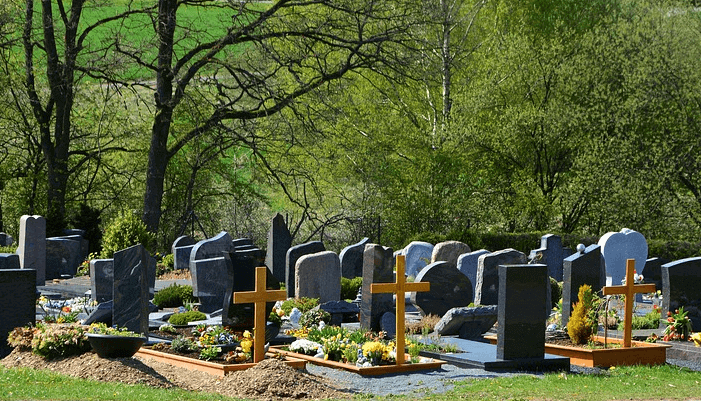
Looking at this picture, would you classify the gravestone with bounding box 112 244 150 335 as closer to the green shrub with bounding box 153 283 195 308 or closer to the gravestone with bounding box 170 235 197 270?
the green shrub with bounding box 153 283 195 308

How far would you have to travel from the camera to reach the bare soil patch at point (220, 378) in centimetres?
1071

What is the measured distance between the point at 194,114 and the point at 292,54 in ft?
15.3

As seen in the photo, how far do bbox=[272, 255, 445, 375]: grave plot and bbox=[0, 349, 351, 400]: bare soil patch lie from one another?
3.93 ft

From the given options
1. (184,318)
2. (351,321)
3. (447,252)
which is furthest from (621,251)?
(184,318)

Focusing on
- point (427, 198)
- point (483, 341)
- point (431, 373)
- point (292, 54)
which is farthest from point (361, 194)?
point (431, 373)

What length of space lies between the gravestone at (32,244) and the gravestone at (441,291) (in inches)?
392

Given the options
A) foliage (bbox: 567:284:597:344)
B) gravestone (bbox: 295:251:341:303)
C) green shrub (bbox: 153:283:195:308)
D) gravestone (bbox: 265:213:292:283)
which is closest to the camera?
foliage (bbox: 567:284:597:344)

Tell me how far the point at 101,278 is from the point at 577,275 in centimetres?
838

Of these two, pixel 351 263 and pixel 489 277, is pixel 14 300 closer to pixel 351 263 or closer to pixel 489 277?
pixel 489 277

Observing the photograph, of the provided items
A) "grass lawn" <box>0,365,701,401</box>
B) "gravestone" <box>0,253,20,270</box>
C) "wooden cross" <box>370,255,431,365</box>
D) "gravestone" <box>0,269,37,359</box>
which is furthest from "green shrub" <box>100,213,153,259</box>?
"grass lawn" <box>0,365,701,401</box>

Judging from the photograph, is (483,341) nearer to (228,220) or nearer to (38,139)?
(228,220)

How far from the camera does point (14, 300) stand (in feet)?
42.0

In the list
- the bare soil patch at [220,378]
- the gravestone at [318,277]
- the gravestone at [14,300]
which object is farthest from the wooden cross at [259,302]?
the gravestone at [318,277]

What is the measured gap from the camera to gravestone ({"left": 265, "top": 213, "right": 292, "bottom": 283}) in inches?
899
